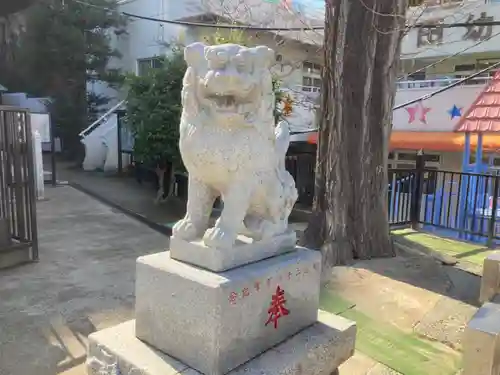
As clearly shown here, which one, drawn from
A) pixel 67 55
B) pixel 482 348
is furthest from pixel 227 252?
pixel 67 55

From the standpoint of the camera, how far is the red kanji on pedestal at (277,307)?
2.32m

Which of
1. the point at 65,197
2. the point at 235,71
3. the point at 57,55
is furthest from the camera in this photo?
the point at 57,55

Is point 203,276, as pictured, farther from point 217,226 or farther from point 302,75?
point 302,75

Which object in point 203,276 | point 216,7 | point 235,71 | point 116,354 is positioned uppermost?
point 216,7

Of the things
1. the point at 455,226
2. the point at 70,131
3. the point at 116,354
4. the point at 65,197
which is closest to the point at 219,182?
the point at 116,354

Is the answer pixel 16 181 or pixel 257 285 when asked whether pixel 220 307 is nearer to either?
pixel 257 285

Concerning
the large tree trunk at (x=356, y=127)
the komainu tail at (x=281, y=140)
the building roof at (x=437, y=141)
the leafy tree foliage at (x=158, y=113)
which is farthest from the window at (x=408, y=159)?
the komainu tail at (x=281, y=140)

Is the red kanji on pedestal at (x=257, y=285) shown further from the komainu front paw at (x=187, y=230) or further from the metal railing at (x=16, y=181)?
the metal railing at (x=16, y=181)

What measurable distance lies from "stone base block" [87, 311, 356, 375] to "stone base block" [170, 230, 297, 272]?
1.30 ft

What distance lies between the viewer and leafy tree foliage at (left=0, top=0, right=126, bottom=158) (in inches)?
522

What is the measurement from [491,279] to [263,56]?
2.95 meters

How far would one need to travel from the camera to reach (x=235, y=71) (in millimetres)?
2055

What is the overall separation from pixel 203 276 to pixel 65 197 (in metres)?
8.22

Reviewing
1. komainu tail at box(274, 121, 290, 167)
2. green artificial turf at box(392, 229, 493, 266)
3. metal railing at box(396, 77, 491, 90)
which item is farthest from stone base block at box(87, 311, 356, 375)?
metal railing at box(396, 77, 491, 90)
